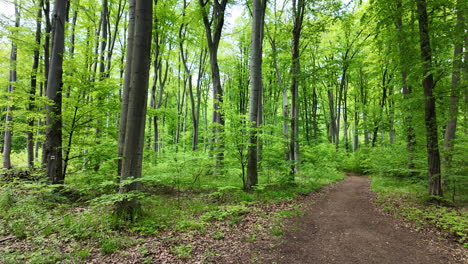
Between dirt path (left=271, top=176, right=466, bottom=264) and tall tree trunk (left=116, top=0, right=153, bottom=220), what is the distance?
337 cm

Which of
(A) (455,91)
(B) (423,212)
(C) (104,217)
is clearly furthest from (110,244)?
(A) (455,91)

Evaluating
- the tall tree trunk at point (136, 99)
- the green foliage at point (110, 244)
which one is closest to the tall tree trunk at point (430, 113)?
the tall tree trunk at point (136, 99)

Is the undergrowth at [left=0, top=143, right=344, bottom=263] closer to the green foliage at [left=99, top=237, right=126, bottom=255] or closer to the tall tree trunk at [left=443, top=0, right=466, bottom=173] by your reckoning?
the green foliage at [left=99, top=237, right=126, bottom=255]

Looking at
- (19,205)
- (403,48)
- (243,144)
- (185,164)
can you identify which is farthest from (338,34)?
(19,205)

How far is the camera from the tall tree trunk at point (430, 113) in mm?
6344

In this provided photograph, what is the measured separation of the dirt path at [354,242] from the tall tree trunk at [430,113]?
219 centimetres

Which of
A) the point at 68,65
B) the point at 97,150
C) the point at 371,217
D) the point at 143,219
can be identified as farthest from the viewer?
the point at 97,150

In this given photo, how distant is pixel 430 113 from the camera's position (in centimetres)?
653

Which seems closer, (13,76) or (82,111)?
(82,111)

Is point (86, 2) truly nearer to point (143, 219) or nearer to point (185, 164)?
point (185, 164)

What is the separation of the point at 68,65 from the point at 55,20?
4.56ft

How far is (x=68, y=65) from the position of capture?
6.29 metres

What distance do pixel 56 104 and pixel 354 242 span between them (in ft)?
29.0

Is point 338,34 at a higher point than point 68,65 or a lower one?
higher
